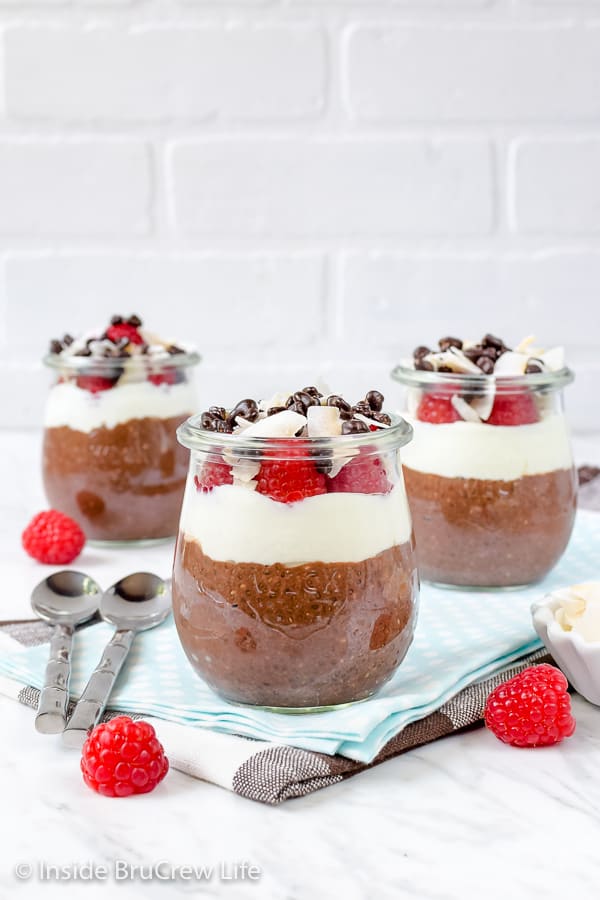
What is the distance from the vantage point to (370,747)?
99 cm

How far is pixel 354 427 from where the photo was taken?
1.06 meters

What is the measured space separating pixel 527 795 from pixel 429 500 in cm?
53

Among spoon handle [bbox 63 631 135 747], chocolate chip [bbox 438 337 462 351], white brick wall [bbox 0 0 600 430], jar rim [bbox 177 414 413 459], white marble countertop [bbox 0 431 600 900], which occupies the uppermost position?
white brick wall [bbox 0 0 600 430]

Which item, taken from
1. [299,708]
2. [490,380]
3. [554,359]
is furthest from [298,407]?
[554,359]

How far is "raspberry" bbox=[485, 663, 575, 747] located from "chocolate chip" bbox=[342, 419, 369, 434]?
27 centimetres

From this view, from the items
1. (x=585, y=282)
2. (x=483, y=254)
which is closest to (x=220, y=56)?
(x=483, y=254)

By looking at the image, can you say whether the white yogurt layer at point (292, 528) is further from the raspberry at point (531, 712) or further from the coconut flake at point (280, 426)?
the raspberry at point (531, 712)

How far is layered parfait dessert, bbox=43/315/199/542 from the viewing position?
5.44 feet

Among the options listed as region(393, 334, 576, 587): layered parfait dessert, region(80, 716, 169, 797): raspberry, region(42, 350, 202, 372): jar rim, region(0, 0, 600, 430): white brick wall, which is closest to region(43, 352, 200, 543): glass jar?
region(42, 350, 202, 372): jar rim

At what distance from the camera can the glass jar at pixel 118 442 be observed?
1.66 metres

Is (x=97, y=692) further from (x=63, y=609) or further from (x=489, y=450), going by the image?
(x=489, y=450)

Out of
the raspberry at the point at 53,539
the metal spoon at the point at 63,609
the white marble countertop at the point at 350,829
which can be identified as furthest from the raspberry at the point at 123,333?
the white marble countertop at the point at 350,829

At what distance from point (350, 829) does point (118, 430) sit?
0.89 m

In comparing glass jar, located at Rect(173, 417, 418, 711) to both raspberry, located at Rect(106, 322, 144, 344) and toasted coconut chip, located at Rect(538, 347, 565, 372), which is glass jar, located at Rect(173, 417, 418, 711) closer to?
toasted coconut chip, located at Rect(538, 347, 565, 372)
